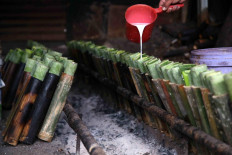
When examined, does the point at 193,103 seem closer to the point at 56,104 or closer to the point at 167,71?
the point at 167,71

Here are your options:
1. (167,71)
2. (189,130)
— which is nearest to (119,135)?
(167,71)

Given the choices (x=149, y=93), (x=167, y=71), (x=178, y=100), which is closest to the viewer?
(x=178, y=100)

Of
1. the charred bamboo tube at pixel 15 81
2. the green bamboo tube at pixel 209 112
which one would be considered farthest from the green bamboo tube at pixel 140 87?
the charred bamboo tube at pixel 15 81

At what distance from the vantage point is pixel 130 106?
4691 mm

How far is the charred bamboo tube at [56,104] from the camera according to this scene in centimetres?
370

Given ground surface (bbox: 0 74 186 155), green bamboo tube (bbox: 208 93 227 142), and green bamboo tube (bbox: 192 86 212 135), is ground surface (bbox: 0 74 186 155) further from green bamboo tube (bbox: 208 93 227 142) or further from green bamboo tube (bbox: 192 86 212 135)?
green bamboo tube (bbox: 208 93 227 142)

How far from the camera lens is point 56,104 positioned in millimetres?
3734

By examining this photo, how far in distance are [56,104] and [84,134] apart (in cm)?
85

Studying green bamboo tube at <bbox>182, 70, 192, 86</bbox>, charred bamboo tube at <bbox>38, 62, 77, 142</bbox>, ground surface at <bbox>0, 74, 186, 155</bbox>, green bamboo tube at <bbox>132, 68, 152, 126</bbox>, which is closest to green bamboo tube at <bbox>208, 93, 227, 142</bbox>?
green bamboo tube at <bbox>182, 70, 192, 86</bbox>

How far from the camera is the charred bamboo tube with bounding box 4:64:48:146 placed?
354 centimetres

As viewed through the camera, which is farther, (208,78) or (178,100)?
(178,100)

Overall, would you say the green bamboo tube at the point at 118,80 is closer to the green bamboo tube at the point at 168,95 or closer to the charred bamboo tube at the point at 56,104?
the charred bamboo tube at the point at 56,104

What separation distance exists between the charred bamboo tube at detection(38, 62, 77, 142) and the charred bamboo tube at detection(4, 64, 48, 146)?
0.21 meters

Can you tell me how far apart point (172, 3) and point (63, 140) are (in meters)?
2.11
